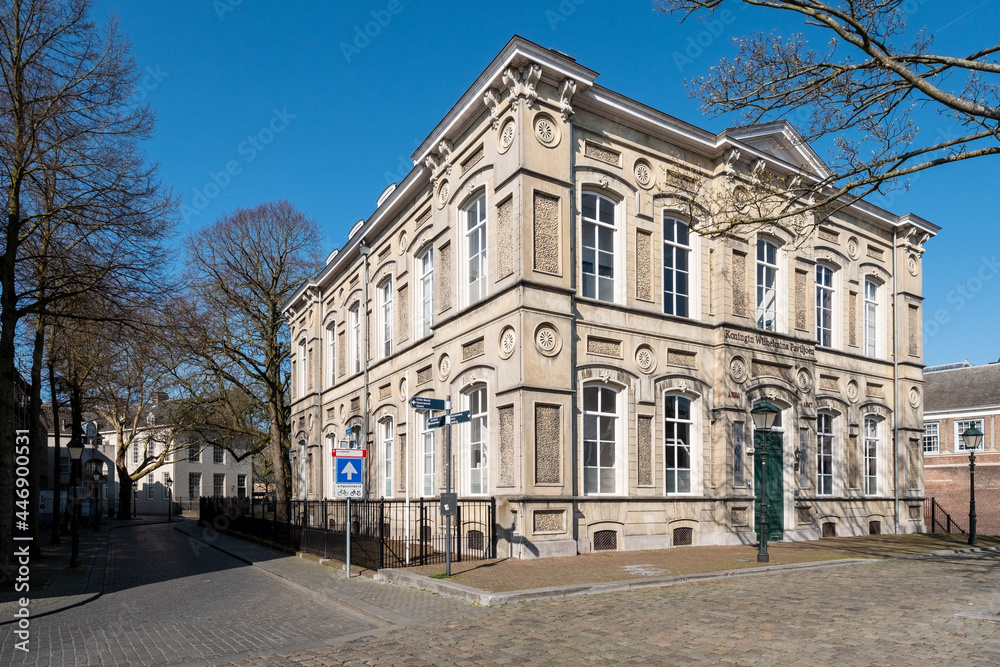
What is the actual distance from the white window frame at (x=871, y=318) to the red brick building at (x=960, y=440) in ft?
65.6

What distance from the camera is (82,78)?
14.0 meters

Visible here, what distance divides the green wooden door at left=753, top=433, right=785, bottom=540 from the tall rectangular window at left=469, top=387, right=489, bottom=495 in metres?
7.27

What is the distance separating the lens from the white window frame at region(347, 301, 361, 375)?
91.5ft

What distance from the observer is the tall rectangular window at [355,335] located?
27.8m

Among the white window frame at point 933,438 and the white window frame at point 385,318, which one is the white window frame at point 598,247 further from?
the white window frame at point 933,438

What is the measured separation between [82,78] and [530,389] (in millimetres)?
10320

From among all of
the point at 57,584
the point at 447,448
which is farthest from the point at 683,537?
the point at 57,584

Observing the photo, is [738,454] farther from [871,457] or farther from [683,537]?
[871,457]

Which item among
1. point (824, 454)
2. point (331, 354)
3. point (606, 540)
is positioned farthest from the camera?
point (331, 354)

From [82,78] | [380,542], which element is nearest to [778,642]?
[380,542]

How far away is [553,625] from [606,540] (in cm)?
773

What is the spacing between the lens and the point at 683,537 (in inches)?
690

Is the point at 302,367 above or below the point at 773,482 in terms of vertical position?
above

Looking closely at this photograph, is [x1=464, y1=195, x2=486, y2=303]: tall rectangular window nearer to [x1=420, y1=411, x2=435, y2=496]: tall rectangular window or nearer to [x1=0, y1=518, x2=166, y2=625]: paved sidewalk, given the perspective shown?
[x1=420, y1=411, x2=435, y2=496]: tall rectangular window
